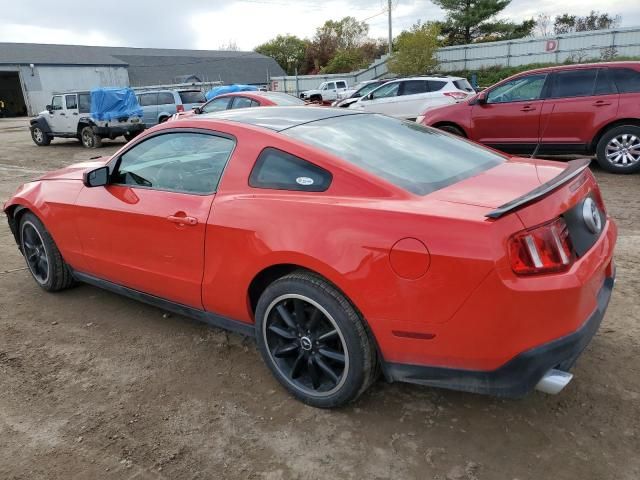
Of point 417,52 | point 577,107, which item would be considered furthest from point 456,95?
point 417,52

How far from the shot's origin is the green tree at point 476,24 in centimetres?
4369

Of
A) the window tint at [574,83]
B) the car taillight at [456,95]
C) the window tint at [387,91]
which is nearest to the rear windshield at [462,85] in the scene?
the car taillight at [456,95]

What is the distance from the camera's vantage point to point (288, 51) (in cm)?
6706

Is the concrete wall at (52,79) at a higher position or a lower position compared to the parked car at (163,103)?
higher

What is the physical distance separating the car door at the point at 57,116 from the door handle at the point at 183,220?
15574 mm

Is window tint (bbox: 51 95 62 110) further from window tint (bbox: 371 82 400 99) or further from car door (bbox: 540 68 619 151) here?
car door (bbox: 540 68 619 151)

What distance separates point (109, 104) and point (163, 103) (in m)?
2.69

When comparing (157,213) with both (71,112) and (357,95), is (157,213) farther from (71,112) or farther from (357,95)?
(71,112)

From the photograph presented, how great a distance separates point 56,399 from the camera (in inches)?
114

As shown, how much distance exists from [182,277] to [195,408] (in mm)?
777

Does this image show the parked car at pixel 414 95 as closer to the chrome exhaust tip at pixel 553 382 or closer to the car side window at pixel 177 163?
the car side window at pixel 177 163

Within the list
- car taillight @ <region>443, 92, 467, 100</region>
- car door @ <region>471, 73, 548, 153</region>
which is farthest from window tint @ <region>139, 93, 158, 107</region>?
car door @ <region>471, 73, 548, 153</region>

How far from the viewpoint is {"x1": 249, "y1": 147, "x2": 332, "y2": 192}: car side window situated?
102 inches

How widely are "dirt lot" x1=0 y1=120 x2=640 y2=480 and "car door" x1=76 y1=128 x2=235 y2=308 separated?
482mm
